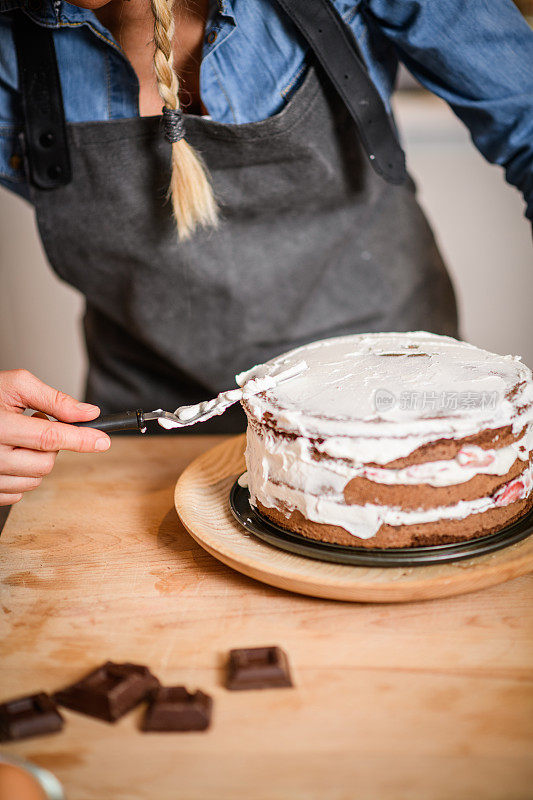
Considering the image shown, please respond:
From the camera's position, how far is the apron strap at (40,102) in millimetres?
1210

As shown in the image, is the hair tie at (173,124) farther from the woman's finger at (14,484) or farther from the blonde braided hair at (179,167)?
the woman's finger at (14,484)

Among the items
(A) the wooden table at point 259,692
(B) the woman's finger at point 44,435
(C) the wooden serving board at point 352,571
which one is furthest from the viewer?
(B) the woman's finger at point 44,435

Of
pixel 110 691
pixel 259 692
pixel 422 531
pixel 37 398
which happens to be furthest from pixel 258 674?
pixel 37 398

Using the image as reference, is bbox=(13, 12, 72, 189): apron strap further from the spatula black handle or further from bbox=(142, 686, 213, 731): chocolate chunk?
bbox=(142, 686, 213, 731): chocolate chunk

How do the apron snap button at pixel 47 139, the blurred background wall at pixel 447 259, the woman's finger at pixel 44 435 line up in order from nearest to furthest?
the woman's finger at pixel 44 435
the apron snap button at pixel 47 139
the blurred background wall at pixel 447 259

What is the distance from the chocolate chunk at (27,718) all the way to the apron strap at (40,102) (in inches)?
37.5

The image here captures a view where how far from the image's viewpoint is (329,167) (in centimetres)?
130

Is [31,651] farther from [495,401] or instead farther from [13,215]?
[13,215]

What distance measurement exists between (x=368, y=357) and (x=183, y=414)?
28cm

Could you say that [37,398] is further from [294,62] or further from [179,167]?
[294,62]

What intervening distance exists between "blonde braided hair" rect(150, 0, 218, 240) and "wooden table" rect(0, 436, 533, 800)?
0.55 metres

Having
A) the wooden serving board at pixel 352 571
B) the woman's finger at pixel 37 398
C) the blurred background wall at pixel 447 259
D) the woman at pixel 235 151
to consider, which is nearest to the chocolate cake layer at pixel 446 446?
the wooden serving board at pixel 352 571

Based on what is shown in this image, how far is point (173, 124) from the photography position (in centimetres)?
114

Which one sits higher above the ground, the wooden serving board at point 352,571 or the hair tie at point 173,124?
the hair tie at point 173,124
